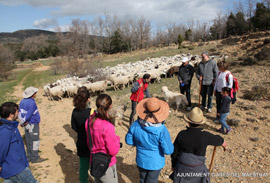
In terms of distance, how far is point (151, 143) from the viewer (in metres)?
2.32

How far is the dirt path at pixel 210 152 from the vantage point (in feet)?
12.2

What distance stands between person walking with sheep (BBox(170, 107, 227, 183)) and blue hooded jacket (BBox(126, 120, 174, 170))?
0.61 feet

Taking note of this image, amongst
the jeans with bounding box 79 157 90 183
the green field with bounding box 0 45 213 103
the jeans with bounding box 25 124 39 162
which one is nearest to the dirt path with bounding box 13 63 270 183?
the jeans with bounding box 25 124 39 162

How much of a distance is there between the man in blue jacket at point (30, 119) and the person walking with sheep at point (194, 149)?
3337 millimetres

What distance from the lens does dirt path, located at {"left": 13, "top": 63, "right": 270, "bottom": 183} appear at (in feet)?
12.2

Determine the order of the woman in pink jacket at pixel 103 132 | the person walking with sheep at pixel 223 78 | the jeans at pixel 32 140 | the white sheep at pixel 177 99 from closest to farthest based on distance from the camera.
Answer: the woman in pink jacket at pixel 103 132
the jeans at pixel 32 140
the person walking with sheep at pixel 223 78
the white sheep at pixel 177 99

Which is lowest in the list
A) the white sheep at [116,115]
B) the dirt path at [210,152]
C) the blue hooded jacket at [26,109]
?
the dirt path at [210,152]

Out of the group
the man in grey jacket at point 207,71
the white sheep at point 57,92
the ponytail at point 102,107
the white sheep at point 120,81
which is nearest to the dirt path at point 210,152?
the man in grey jacket at point 207,71

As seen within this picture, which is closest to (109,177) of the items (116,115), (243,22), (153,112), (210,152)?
(153,112)

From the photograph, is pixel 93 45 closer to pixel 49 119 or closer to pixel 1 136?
pixel 49 119

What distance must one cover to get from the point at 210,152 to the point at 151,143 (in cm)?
279

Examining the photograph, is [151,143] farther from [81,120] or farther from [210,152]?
[210,152]

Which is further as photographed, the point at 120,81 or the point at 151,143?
the point at 120,81

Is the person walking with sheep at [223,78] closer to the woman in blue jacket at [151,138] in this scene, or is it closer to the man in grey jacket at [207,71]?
the man in grey jacket at [207,71]
